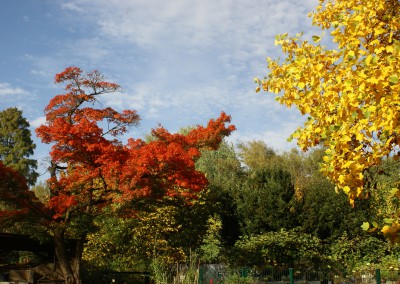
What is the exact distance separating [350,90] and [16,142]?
36.3 m

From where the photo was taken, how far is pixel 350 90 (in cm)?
566

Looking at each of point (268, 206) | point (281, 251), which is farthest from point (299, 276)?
point (268, 206)

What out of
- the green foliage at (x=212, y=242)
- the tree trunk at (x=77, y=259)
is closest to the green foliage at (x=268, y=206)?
the green foliage at (x=212, y=242)

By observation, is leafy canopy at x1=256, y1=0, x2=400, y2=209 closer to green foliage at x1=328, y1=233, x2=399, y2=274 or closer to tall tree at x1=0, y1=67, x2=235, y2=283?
tall tree at x1=0, y1=67, x2=235, y2=283

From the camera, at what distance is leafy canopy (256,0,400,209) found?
543cm

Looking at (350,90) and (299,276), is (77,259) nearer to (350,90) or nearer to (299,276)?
(299,276)

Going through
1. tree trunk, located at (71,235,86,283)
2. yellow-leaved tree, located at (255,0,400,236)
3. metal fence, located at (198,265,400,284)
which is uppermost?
yellow-leaved tree, located at (255,0,400,236)

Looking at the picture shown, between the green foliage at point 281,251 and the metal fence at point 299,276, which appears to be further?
the green foliage at point 281,251

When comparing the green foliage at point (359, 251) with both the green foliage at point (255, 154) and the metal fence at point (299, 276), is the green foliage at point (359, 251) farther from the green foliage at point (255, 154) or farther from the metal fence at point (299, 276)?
the green foliage at point (255, 154)

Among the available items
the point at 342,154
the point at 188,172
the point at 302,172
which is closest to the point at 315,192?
the point at 188,172

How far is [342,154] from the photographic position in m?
5.87

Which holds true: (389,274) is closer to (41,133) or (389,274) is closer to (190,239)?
(190,239)

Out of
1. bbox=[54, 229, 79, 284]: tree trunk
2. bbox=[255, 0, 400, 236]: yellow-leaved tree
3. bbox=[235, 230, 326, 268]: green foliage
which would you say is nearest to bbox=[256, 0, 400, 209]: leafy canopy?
bbox=[255, 0, 400, 236]: yellow-leaved tree

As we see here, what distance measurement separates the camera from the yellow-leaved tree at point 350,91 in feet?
17.8
